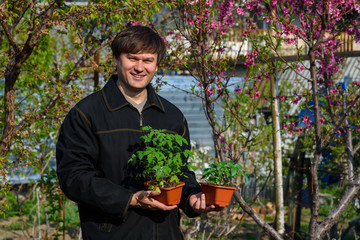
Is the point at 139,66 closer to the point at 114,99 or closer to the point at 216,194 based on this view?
the point at 114,99

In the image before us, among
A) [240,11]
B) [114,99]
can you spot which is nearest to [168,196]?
[114,99]

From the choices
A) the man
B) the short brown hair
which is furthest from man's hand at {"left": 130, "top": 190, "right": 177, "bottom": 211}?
the short brown hair

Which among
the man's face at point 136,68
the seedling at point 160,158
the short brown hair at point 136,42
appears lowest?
the seedling at point 160,158

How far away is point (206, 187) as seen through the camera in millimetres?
2621

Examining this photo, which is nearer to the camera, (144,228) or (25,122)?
(144,228)

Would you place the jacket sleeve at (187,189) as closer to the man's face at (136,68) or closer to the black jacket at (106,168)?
the black jacket at (106,168)

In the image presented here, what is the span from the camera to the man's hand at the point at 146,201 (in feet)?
7.84

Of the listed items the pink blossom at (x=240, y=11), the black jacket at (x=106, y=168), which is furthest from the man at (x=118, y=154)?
the pink blossom at (x=240, y=11)

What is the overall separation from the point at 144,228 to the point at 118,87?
0.74 metres

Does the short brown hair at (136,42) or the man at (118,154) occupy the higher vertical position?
the short brown hair at (136,42)

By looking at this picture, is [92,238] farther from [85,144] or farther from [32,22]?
[32,22]

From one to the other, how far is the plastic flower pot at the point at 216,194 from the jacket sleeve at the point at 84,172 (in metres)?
0.43

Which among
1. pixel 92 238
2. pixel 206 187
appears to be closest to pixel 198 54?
pixel 206 187

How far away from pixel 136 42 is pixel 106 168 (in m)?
0.65
